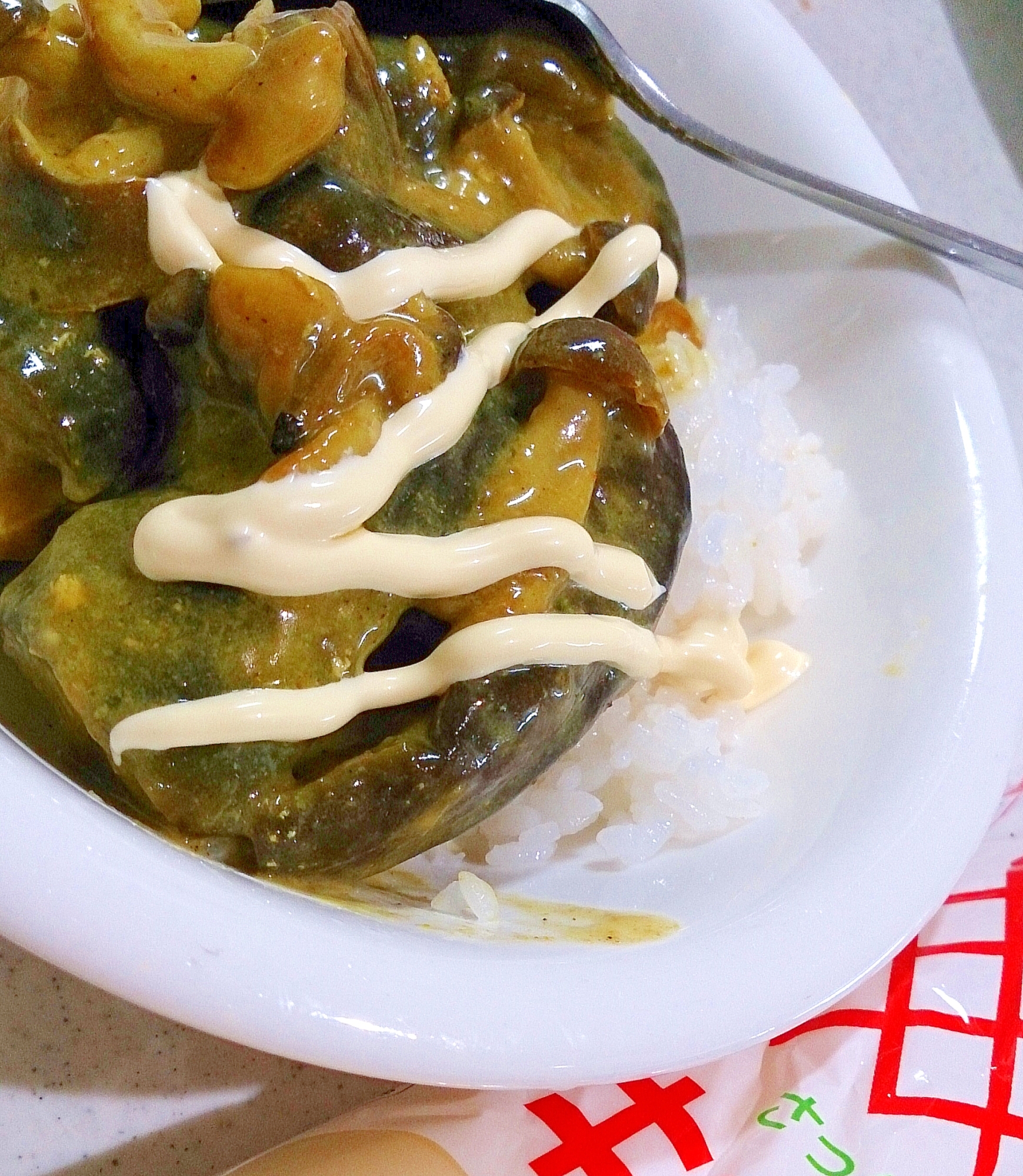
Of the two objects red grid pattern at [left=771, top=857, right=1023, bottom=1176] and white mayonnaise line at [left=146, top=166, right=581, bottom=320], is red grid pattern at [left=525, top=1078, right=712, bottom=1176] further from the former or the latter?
white mayonnaise line at [left=146, top=166, right=581, bottom=320]

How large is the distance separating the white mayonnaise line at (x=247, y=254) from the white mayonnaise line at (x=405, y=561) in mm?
223

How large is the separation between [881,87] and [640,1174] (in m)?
2.07

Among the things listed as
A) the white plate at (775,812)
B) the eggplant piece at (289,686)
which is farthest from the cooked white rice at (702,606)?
the eggplant piece at (289,686)

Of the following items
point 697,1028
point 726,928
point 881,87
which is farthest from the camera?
point 881,87

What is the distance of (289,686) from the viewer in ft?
2.94

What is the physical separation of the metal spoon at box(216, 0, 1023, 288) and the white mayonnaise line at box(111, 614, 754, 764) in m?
0.75

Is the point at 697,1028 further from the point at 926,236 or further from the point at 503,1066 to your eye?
the point at 926,236

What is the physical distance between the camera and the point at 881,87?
218 cm

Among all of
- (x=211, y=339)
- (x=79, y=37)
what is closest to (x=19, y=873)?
(x=211, y=339)

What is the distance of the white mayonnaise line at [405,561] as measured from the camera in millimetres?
846

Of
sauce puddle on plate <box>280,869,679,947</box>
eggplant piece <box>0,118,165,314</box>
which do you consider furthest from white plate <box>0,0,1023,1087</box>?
eggplant piece <box>0,118,165,314</box>

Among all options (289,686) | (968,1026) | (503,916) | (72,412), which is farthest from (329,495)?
(968,1026)

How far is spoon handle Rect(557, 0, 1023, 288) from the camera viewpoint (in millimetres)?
1415

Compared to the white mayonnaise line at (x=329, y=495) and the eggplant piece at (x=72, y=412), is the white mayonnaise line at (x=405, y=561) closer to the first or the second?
the white mayonnaise line at (x=329, y=495)
